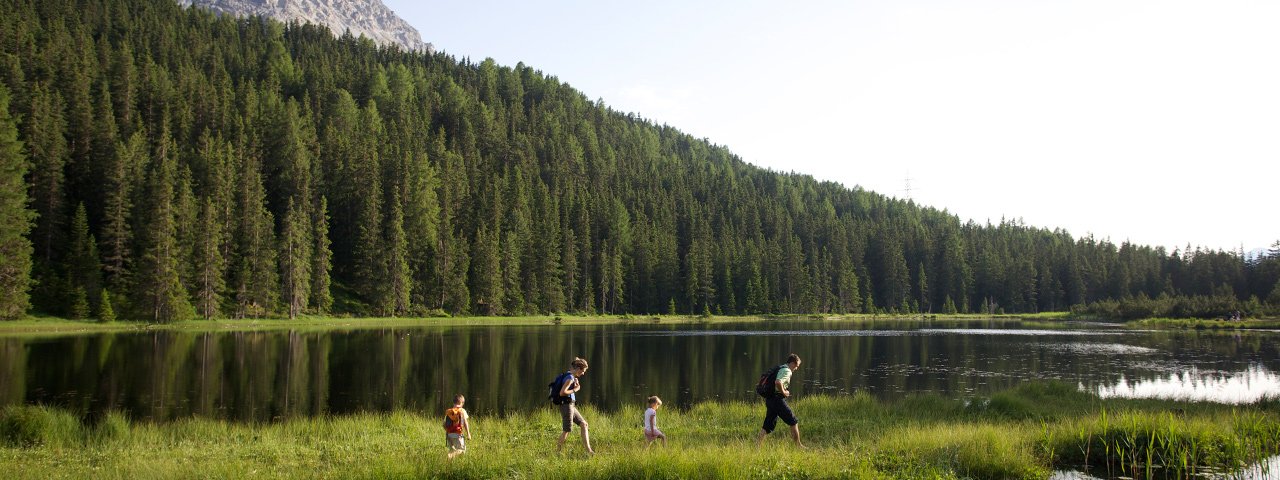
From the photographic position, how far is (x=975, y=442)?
15.7m

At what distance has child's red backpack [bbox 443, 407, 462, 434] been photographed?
15.4m

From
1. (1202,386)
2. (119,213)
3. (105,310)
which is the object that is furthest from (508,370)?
(119,213)

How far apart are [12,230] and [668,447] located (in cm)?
7231

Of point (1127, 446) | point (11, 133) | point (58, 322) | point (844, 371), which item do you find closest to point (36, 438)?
point (1127, 446)

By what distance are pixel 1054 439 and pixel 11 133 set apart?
84.0 metres

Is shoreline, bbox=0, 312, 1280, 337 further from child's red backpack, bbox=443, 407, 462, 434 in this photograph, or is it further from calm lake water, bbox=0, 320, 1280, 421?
child's red backpack, bbox=443, 407, 462, 434

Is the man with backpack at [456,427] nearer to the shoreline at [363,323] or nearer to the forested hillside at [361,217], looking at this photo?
the shoreline at [363,323]

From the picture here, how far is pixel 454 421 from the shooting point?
1544 centimetres

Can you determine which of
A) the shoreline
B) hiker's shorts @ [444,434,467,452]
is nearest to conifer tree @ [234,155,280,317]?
the shoreline

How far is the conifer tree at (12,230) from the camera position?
61281 mm

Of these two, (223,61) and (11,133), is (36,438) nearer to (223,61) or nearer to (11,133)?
(11,133)

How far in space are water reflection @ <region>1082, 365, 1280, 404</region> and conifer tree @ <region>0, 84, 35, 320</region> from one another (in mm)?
75626

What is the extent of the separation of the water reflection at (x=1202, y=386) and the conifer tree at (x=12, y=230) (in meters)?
75.6

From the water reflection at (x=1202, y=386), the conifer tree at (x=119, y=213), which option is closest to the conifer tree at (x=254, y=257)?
the conifer tree at (x=119, y=213)
